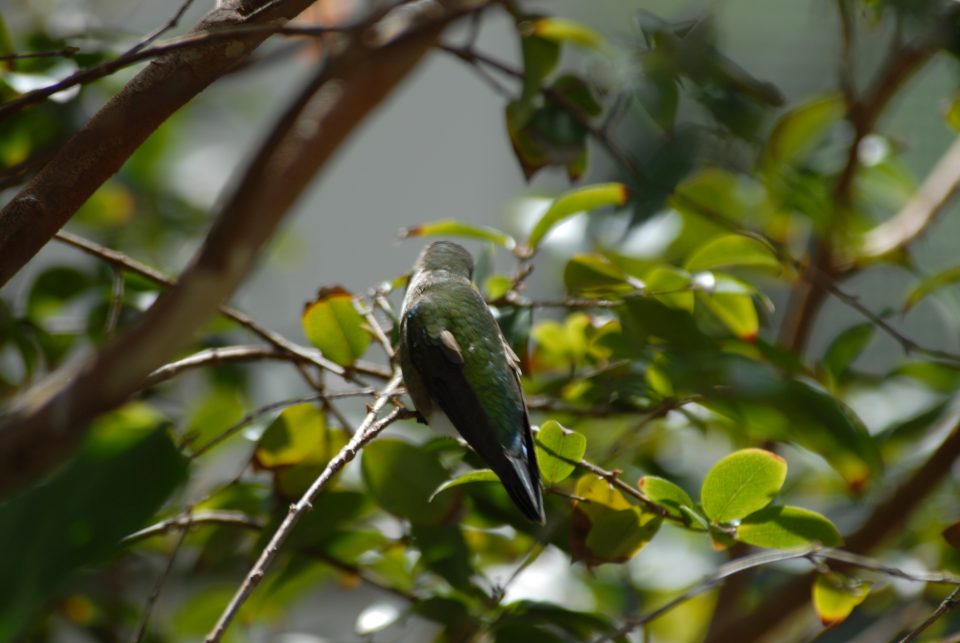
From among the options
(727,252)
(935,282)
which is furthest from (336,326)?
(935,282)

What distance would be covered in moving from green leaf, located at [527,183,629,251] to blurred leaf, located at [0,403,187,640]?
0.61 metres

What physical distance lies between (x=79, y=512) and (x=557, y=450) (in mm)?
407

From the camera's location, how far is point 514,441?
2.85 ft

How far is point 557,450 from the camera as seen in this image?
0.81 m

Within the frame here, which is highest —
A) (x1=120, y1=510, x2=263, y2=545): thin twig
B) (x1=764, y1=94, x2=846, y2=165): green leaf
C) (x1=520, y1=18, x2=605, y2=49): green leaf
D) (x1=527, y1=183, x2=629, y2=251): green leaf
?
(x1=520, y1=18, x2=605, y2=49): green leaf

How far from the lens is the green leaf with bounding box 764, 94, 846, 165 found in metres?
1.44

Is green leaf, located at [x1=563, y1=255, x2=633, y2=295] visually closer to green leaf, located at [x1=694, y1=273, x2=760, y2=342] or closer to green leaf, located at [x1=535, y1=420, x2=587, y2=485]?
green leaf, located at [x1=694, y1=273, x2=760, y2=342]

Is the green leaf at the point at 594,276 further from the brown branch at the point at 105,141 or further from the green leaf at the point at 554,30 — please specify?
the brown branch at the point at 105,141

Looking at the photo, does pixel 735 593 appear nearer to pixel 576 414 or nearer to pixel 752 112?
pixel 576 414

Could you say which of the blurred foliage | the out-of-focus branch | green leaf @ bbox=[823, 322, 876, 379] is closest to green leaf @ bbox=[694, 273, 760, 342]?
the blurred foliage

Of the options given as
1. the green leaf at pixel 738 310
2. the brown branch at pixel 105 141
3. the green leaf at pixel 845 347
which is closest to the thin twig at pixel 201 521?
the brown branch at pixel 105 141

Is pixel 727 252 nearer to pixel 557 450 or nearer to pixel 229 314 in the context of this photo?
pixel 557 450

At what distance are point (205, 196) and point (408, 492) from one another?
1.22 meters

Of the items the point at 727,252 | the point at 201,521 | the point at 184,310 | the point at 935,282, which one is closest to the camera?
the point at 184,310
